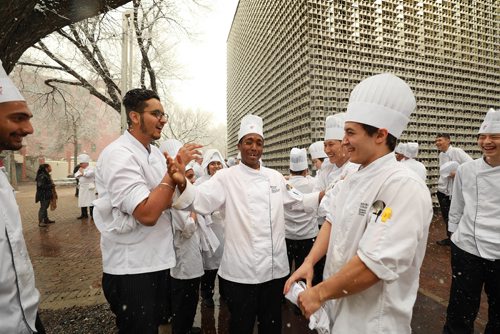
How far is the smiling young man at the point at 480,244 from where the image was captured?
2.62 m

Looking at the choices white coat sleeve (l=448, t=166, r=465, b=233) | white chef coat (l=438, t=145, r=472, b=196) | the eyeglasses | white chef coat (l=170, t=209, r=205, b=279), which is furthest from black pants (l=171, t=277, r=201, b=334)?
white chef coat (l=438, t=145, r=472, b=196)

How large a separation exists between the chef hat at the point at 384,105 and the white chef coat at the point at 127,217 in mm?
1428

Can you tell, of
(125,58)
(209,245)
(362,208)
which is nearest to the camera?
(362,208)

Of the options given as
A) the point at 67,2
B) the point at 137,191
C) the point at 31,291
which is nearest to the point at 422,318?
the point at 137,191

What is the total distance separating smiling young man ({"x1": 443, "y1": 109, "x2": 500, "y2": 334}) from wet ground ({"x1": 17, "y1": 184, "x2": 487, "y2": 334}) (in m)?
0.69

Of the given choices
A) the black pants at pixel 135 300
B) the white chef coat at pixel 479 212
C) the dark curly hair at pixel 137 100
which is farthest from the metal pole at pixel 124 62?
the white chef coat at pixel 479 212

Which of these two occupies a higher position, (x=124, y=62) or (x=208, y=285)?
(x=124, y=62)

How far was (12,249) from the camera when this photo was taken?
1401mm

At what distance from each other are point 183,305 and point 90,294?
214cm

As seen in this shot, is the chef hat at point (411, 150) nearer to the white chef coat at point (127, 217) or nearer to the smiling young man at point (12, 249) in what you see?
the white chef coat at point (127, 217)

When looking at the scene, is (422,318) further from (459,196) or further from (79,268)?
(79,268)

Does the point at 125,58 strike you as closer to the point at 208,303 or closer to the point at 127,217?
the point at 208,303

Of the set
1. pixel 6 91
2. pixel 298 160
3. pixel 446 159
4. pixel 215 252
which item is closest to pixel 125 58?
pixel 298 160

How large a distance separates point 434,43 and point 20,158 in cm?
4093
